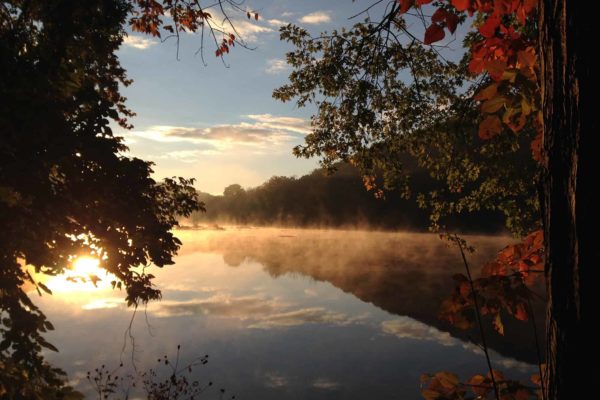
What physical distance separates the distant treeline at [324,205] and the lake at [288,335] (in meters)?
57.9

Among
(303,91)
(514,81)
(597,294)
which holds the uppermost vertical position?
(303,91)

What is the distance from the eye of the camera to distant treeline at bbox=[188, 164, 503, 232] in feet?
303

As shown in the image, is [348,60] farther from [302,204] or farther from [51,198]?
[302,204]

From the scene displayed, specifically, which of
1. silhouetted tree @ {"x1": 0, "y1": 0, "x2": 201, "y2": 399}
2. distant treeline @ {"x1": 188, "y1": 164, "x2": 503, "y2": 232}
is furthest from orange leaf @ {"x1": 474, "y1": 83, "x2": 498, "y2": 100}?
distant treeline @ {"x1": 188, "y1": 164, "x2": 503, "y2": 232}

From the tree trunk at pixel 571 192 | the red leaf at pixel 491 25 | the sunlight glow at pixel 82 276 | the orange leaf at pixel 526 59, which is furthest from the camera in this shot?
the sunlight glow at pixel 82 276

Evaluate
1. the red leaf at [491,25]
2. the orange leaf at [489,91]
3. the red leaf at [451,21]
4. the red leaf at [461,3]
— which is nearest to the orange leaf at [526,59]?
the orange leaf at [489,91]

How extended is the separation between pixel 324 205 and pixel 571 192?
110 metres

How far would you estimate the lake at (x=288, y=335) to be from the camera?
1430cm

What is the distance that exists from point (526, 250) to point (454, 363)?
1456 cm

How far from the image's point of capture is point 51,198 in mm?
6836

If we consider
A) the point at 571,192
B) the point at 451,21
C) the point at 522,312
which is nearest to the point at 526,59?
the point at 571,192

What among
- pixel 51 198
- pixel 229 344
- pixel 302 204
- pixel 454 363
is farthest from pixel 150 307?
pixel 302 204

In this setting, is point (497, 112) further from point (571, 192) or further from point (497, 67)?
point (571, 192)

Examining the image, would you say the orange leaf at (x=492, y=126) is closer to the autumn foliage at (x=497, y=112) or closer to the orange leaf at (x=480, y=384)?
the autumn foliage at (x=497, y=112)
